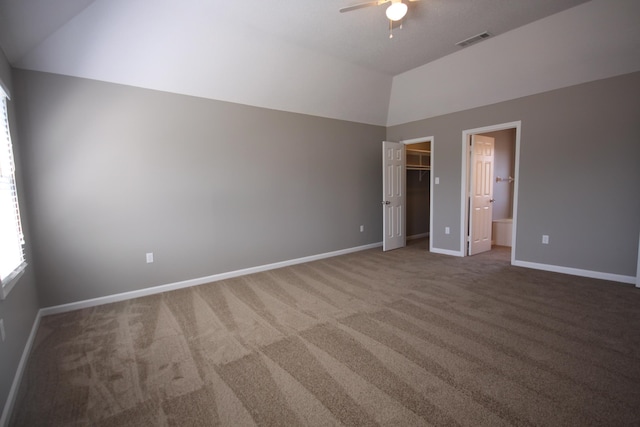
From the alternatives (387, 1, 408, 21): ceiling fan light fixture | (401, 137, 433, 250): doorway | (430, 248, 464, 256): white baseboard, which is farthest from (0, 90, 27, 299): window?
(401, 137, 433, 250): doorway

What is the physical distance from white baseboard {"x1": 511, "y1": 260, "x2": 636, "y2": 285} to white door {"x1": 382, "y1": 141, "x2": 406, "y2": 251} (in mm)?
1966

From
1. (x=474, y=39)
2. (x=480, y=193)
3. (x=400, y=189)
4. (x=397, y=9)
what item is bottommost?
(x=480, y=193)

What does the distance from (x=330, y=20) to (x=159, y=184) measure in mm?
2757

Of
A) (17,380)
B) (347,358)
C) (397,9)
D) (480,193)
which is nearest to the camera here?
(17,380)

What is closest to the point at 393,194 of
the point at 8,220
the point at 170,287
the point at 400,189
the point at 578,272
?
the point at 400,189

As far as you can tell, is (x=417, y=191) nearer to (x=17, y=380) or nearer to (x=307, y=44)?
(x=307, y=44)

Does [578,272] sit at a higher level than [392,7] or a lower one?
lower

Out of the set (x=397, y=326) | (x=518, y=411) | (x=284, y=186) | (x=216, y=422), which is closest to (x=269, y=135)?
(x=284, y=186)

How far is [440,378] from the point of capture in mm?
1791

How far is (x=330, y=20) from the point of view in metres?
3.03

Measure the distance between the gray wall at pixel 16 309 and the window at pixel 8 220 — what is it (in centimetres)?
11

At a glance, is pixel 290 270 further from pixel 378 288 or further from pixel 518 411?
pixel 518 411

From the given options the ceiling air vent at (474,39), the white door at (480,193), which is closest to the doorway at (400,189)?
the white door at (480,193)

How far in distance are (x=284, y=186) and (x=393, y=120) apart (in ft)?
9.02
